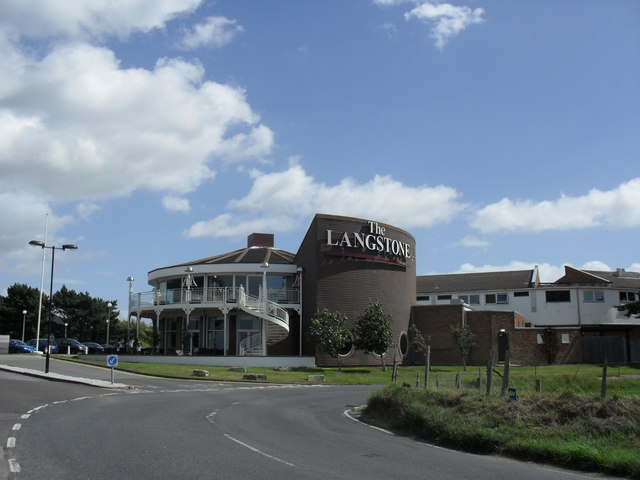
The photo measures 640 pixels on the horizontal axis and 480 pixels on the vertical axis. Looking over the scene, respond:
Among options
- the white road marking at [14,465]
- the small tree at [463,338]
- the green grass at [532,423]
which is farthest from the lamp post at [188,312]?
the white road marking at [14,465]

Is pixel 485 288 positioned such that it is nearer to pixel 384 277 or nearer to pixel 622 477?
pixel 384 277

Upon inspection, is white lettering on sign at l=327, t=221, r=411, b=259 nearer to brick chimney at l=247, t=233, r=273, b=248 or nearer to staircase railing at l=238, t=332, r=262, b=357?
staircase railing at l=238, t=332, r=262, b=357

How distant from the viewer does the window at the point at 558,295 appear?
60.8m

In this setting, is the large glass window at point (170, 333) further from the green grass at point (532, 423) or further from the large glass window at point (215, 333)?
the green grass at point (532, 423)

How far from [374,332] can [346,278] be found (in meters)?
4.80

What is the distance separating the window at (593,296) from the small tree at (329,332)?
29631mm

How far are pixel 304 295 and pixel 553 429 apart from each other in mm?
33617

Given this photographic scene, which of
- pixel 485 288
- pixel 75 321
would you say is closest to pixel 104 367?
pixel 485 288

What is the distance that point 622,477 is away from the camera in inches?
392

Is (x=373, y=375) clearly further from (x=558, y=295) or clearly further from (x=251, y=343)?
(x=558, y=295)

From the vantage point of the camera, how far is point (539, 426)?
41.5ft

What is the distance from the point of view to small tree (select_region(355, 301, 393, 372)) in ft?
134

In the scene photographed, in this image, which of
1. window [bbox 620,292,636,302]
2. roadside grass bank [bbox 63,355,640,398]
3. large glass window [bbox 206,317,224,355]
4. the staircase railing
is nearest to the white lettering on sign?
the staircase railing

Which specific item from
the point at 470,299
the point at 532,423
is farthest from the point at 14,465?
the point at 470,299
